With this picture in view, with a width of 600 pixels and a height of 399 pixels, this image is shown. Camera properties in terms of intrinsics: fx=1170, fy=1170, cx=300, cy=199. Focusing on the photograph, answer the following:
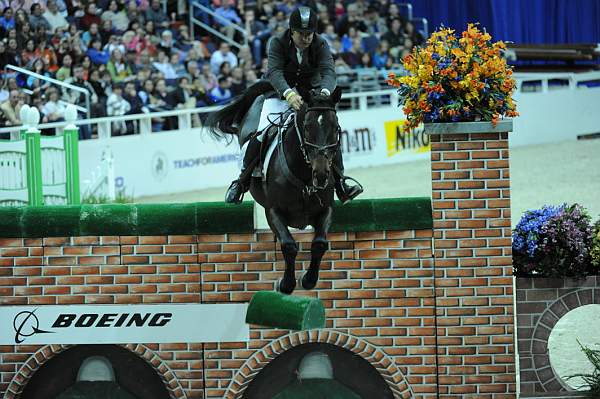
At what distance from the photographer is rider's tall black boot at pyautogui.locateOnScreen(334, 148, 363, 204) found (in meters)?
7.75

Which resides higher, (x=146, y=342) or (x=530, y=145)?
(x=530, y=145)

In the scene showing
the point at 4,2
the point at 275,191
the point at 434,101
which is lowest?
the point at 275,191

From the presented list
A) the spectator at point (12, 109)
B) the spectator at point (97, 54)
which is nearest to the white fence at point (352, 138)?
the spectator at point (12, 109)

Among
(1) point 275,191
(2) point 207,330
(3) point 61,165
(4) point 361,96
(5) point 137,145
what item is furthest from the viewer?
(4) point 361,96

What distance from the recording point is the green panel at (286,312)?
7386mm

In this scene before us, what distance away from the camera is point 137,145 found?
18.7 meters

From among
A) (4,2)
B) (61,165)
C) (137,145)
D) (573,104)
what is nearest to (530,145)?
(573,104)

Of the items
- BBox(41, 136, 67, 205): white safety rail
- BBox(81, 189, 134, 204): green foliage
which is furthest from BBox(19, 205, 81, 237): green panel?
BBox(81, 189, 134, 204): green foliage

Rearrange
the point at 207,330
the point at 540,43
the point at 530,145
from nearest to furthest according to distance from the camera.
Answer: the point at 207,330 → the point at 530,145 → the point at 540,43

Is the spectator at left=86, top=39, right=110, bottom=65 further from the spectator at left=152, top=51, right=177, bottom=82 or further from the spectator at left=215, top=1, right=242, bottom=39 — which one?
the spectator at left=215, top=1, right=242, bottom=39

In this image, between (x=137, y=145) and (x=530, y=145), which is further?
(x=530, y=145)

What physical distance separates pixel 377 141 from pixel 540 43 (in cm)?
770

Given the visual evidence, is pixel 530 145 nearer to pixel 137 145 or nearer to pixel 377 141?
pixel 377 141

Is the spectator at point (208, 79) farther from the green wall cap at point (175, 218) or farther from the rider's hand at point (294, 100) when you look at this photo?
the rider's hand at point (294, 100)
